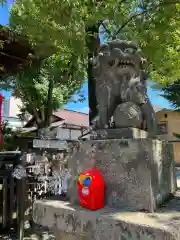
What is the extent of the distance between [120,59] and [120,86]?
270 millimetres

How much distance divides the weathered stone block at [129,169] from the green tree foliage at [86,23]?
320 cm

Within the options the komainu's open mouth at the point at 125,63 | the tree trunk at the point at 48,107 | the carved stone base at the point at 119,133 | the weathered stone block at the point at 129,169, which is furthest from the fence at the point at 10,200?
the tree trunk at the point at 48,107

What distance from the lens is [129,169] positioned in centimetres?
177

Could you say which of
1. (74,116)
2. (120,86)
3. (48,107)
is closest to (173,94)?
(48,107)

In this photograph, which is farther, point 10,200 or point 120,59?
point 10,200

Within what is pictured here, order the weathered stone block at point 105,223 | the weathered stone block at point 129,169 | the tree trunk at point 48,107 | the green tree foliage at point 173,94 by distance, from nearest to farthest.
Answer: the weathered stone block at point 105,223 < the weathered stone block at point 129,169 < the tree trunk at point 48,107 < the green tree foliage at point 173,94

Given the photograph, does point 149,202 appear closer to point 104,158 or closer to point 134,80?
point 104,158

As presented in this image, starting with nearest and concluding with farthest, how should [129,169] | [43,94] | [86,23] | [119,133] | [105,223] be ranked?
[105,223], [129,169], [119,133], [86,23], [43,94]

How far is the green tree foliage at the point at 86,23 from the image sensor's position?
4.68m

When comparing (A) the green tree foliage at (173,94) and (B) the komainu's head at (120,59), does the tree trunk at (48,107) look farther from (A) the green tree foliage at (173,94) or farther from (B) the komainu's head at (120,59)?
(B) the komainu's head at (120,59)

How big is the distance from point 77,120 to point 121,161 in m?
17.6

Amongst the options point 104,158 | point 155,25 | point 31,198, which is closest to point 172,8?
point 155,25

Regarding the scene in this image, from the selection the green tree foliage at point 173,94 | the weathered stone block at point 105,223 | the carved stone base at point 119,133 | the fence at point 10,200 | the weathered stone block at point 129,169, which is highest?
the green tree foliage at point 173,94

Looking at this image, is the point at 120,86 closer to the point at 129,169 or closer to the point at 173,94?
the point at 129,169
